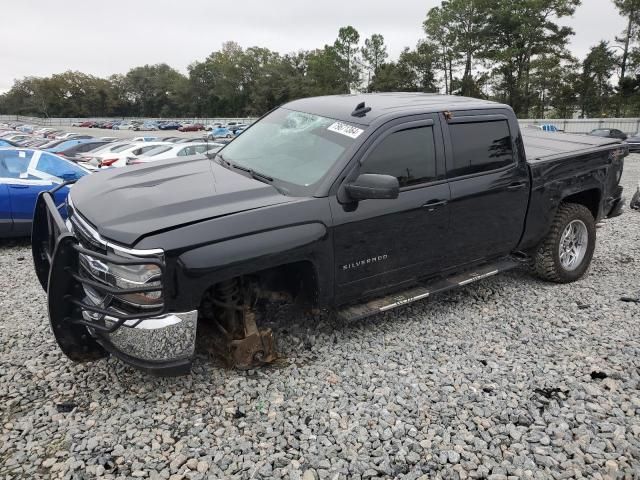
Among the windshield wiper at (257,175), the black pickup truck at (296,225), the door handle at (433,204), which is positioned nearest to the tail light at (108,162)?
the black pickup truck at (296,225)

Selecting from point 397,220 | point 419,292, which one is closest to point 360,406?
point 419,292

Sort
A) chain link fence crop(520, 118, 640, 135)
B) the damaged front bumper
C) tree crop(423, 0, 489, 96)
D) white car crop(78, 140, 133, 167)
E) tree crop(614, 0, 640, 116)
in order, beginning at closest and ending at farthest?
1. the damaged front bumper
2. white car crop(78, 140, 133, 167)
3. chain link fence crop(520, 118, 640, 135)
4. tree crop(614, 0, 640, 116)
5. tree crop(423, 0, 489, 96)

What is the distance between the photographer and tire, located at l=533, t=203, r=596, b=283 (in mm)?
4895

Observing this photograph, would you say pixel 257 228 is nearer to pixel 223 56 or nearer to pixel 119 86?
pixel 223 56

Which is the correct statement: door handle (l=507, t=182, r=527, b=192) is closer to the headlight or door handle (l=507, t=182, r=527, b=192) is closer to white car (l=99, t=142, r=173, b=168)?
the headlight

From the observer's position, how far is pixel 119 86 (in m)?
117

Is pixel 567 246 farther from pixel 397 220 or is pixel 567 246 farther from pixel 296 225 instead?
pixel 296 225

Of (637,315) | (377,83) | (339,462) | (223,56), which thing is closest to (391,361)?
(339,462)

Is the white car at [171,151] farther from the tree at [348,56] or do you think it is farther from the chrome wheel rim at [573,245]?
the tree at [348,56]

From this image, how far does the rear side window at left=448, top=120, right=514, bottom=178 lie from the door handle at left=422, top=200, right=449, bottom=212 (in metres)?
0.27

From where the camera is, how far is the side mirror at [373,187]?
122 inches

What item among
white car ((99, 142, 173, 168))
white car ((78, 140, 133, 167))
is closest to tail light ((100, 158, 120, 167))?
white car ((99, 142, 173, 168))

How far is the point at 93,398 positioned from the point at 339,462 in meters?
1.67

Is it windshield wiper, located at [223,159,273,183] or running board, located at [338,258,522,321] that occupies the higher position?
windshield wiper, located at [223,159,273,183]
